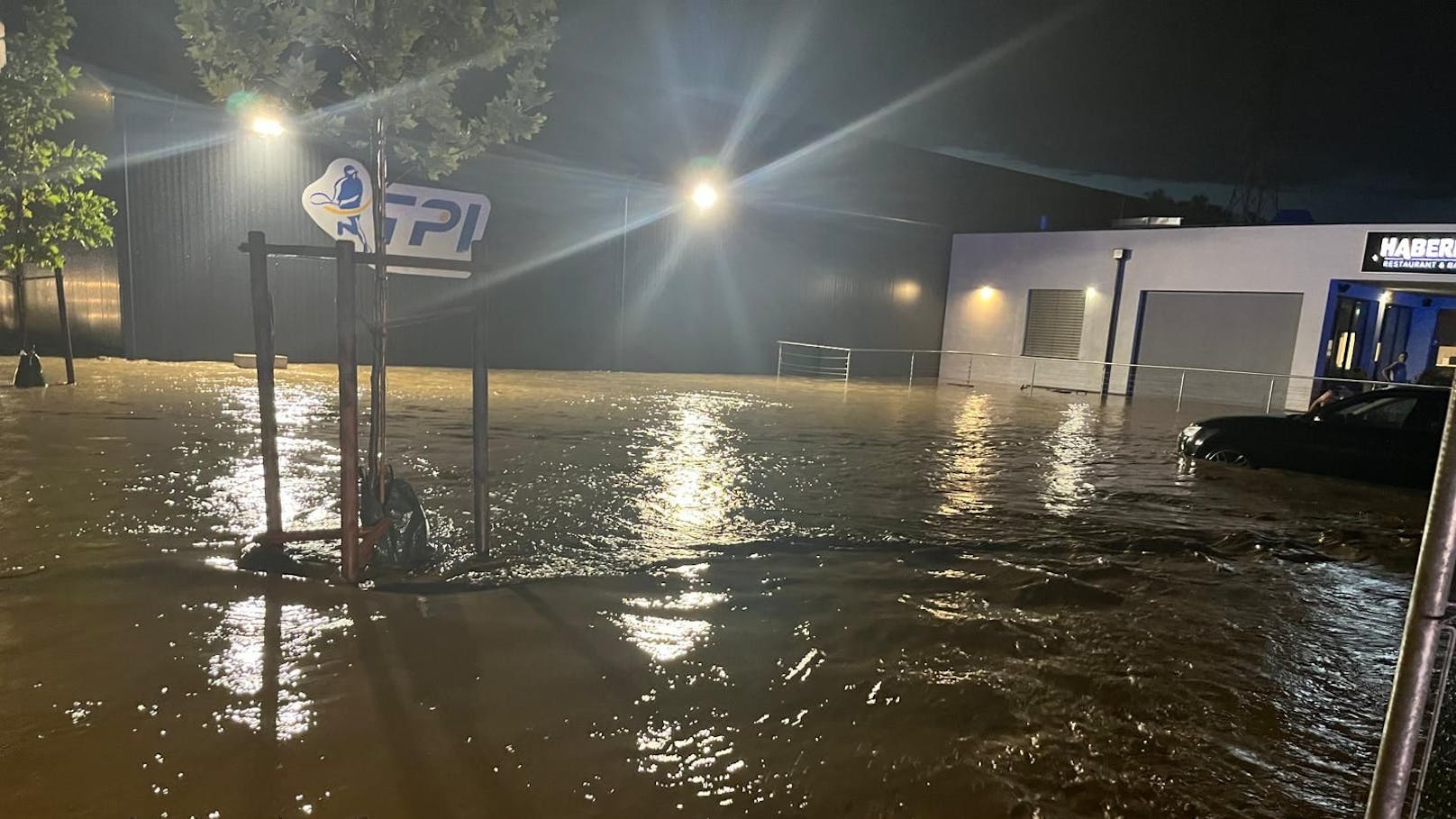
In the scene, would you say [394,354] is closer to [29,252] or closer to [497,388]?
[497,388]

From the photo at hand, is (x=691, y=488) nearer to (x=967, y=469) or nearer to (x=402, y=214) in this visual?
(x=967, y=469)

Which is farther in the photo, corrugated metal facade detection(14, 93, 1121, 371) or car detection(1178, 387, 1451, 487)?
corrugated metal facade detection(14, 93, 1121, 371)

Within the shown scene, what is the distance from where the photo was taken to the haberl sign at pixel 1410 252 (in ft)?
55.6

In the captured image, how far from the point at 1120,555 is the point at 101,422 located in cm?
1048

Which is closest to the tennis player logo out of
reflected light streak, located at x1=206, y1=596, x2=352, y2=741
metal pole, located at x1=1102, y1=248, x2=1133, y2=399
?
reflected light streak, located at x1=206, y1=596, x2=352, y2=741

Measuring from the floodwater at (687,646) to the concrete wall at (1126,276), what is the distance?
1207 cm

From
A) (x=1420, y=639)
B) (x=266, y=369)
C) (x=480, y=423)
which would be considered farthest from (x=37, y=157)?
(x=1420, y=639)

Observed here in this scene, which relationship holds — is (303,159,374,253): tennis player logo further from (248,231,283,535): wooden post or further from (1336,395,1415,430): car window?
(1336,395,1415,430): car window

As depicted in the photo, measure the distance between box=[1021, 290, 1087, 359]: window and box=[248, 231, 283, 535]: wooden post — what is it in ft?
70.6

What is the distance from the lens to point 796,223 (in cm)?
2330

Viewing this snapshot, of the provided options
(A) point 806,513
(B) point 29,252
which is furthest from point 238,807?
(B) point 29,252

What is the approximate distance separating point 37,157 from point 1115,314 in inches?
877

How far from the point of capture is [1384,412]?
9.90 m

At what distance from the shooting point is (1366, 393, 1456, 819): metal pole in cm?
180
